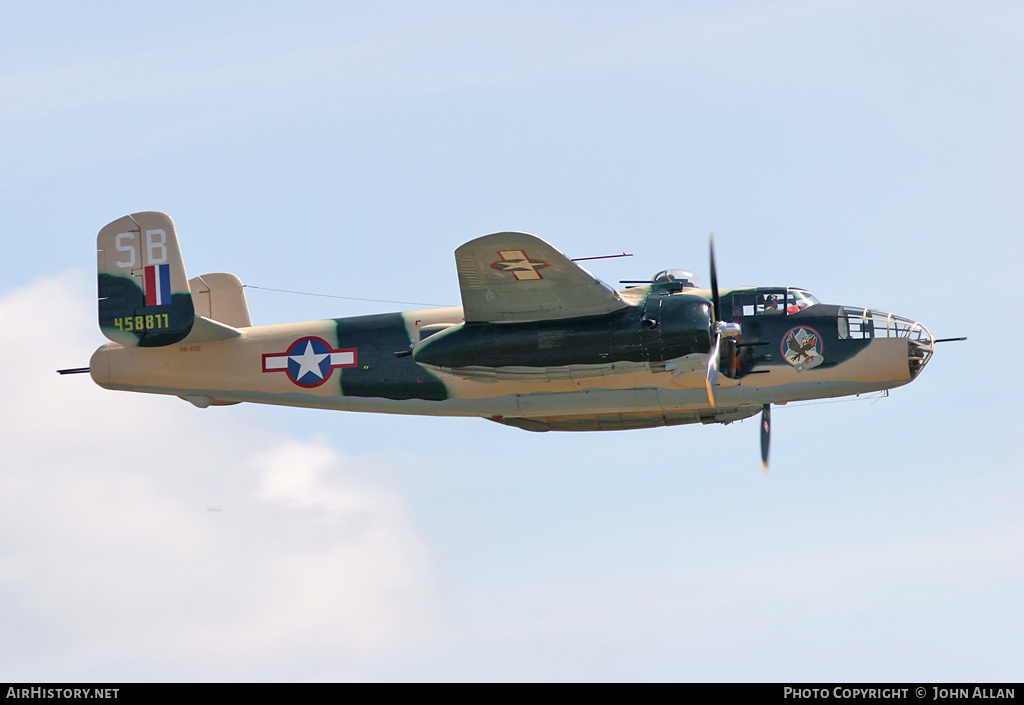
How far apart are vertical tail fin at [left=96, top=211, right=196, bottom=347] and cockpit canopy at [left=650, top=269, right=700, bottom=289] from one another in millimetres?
9595

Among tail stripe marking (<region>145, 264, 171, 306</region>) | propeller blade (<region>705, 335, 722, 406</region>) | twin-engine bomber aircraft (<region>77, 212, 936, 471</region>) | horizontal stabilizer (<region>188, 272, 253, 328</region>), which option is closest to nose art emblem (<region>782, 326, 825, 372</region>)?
twin-engine bomber aircraft (<region>77, 212, 936, 471</region>)

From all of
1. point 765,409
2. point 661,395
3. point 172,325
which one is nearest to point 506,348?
point 661,395

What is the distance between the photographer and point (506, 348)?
2258 centimetres

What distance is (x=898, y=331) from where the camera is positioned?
911 inches

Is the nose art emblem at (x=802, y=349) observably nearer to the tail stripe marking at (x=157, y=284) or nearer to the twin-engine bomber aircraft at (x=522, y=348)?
the twin-engine bomber aircraft at (x=522, y=348)

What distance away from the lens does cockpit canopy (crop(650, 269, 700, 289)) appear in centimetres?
2405

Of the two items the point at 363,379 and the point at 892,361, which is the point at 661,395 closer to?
the point at 892,361

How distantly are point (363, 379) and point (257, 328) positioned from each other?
110 inches

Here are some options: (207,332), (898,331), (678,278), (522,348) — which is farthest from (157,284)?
(898,331)

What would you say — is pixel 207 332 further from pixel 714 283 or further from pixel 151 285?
pixel 714 283

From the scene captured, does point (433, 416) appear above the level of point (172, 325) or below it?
below

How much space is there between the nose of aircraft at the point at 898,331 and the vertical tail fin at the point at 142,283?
13.3m
